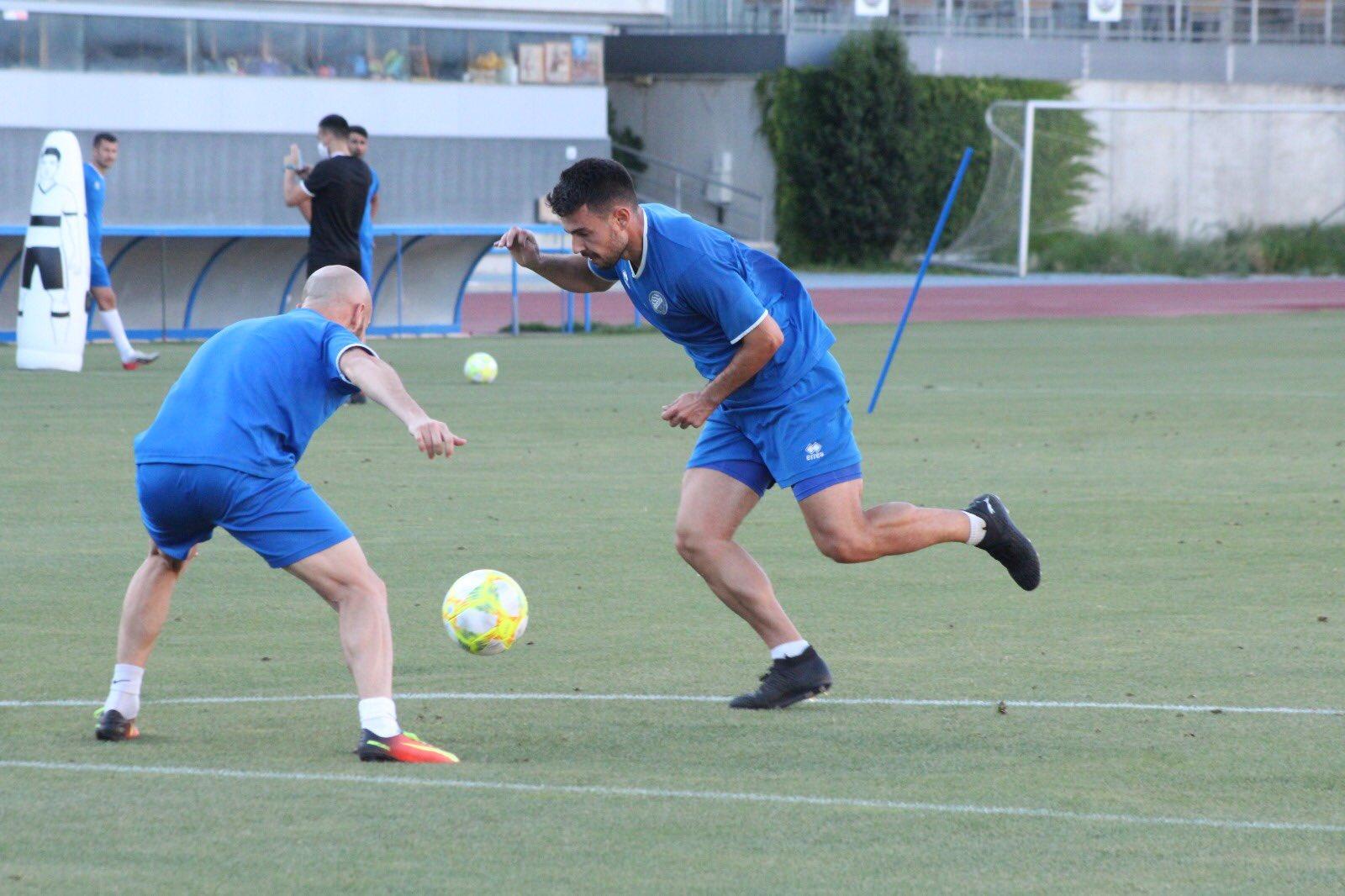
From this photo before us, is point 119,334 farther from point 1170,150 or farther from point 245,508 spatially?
point 1170,150

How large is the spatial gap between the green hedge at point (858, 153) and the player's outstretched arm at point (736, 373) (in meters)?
37.2

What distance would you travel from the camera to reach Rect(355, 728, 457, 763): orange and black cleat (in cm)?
537

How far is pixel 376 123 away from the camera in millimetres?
39031

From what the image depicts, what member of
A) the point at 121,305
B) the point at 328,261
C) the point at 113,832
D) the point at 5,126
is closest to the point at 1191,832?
the point at 113,832

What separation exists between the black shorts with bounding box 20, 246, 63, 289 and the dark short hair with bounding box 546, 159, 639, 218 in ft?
43.4

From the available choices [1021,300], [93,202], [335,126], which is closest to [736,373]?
[335,126]

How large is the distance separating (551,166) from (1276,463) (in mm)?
29755

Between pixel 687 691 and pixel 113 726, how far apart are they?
6.10ft

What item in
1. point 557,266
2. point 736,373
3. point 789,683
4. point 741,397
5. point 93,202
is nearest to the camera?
point 736,373

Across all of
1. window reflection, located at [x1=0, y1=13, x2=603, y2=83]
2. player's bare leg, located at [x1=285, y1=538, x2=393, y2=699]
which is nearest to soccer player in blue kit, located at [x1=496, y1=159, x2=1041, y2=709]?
player's bare leg, located at [x1=285, y1=538, x2=393, y2=699]

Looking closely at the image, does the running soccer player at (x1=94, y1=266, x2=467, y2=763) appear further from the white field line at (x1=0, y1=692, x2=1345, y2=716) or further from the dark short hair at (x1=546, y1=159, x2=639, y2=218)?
the white field line at (x1=0, y1=692, x2=1345, y2=716)

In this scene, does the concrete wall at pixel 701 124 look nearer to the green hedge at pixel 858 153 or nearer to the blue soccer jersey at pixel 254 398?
the green hedge at pixel 858 153

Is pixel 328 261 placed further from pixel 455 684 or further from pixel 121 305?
pixel 455 684

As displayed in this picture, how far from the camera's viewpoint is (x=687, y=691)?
647cm
